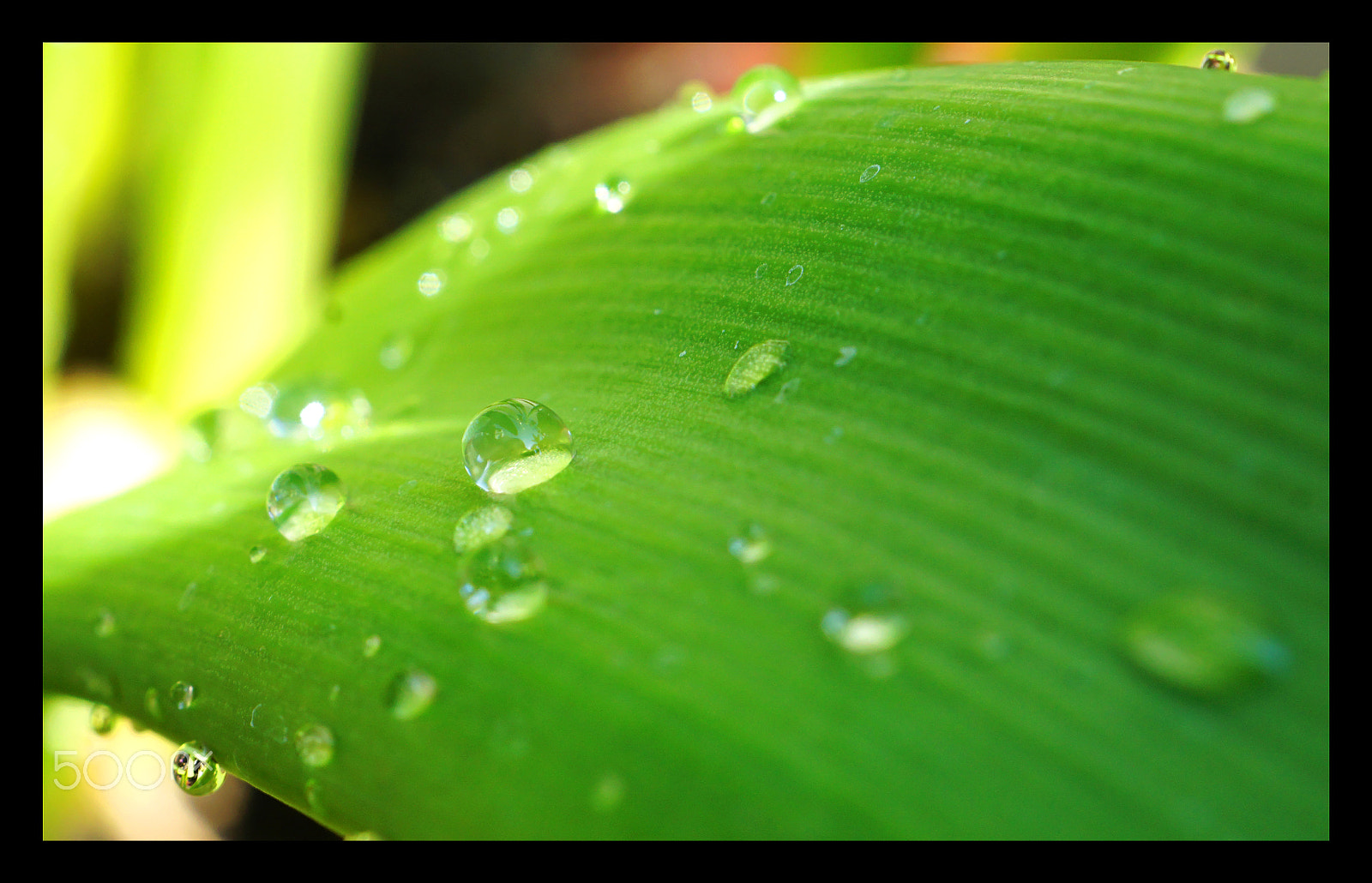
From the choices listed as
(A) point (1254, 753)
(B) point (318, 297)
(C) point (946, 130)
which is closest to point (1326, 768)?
(A) point (1254, 753)

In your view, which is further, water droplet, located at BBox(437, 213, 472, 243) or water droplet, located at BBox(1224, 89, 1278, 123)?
water droplet, located at BBox(437, 213, 472, 243)

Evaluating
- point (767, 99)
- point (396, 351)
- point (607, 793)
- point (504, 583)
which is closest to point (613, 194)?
point (767, 99)

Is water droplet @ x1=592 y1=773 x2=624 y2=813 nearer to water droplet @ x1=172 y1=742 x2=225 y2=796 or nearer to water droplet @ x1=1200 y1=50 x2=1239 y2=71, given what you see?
water droplet @ x1=172 y1=742 x2=225 y2=796

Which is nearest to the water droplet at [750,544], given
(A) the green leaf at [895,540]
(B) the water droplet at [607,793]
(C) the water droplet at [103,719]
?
(A) the green leaf at [895,540]

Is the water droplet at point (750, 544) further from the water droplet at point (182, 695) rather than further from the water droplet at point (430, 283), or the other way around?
the water droplet at point (430, 283)

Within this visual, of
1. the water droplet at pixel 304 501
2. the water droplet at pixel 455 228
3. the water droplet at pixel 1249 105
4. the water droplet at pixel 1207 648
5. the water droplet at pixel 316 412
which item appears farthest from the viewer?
the water droplet at pixel 455 228

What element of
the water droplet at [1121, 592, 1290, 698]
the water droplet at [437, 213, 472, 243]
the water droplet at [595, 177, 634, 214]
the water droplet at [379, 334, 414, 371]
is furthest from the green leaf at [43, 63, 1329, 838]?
the water droplet at [437, 213, 472, 243]
